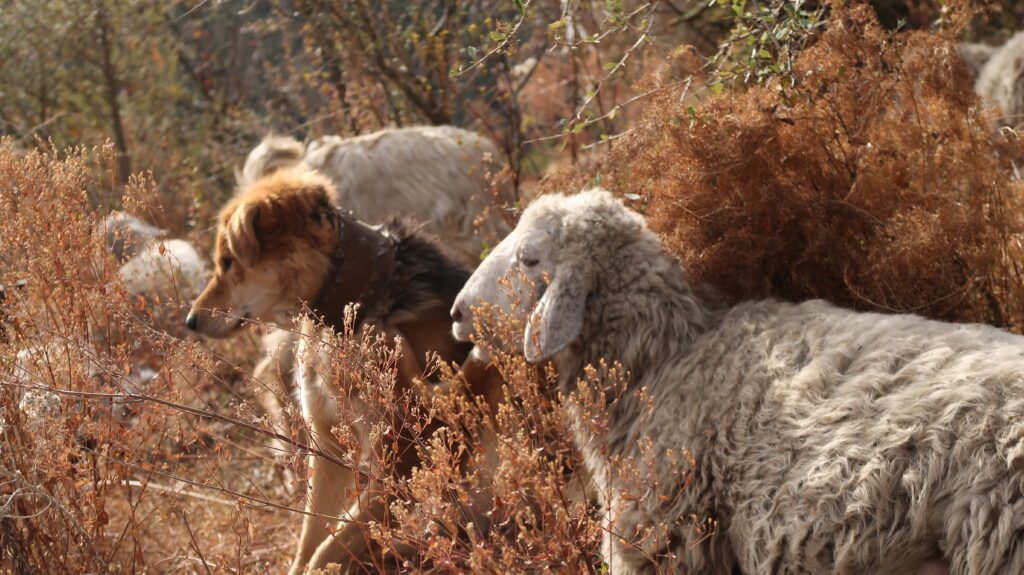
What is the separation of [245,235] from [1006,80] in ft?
18.0

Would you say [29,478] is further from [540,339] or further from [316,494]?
[540,339]

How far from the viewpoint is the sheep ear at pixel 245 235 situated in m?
4.61

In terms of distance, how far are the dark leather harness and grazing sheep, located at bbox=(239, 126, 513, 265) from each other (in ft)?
5.97

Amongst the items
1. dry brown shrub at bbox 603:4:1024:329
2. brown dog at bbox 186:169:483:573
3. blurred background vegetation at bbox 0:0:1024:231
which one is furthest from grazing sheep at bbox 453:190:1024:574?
blurred background vegetation at bbox 0:0:1024:231

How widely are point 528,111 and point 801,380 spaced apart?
23.5 ft

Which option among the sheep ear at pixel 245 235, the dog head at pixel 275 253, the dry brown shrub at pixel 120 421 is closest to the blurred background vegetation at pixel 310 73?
the dog head at pixel 275 253

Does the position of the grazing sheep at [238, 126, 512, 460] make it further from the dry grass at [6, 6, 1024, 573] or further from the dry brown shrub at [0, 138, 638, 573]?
the dry brown shrub at [0, 138, 638, 573]

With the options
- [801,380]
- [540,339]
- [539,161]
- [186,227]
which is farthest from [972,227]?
[186,227]

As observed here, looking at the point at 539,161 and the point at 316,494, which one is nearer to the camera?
the point at 316,494

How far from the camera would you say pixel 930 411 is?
2.93 metres

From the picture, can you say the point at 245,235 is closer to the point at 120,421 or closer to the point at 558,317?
the point at 120,421

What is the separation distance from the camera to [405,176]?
679 cm

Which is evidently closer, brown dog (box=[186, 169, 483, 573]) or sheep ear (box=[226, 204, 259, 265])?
brown dog (box=[186, 169, 483, 573])

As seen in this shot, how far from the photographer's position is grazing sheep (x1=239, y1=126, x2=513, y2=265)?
6.60 metres
